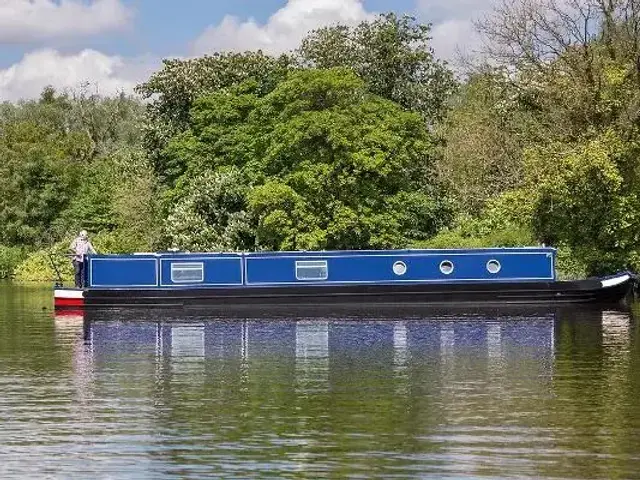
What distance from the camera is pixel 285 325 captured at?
2803cm

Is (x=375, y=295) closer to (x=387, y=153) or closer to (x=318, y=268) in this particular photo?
(x=318, y=268)

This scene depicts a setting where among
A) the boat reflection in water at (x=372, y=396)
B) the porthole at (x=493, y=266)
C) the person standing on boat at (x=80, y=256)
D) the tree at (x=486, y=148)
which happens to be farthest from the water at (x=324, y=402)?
the tree at (x=486, y=148)

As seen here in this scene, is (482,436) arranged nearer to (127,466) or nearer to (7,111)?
(127,466)

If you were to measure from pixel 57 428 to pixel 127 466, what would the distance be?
241cm

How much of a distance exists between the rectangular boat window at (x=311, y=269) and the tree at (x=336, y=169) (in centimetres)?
916

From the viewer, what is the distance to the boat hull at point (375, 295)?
3203cm

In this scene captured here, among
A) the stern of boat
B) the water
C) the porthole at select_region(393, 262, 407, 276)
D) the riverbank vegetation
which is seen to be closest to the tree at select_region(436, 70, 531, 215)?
the riverbank vegetation

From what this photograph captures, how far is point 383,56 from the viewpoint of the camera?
175ft

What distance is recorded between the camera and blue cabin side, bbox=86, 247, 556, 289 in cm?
3288

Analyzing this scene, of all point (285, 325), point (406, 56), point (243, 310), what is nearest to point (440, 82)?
point (406, 56)

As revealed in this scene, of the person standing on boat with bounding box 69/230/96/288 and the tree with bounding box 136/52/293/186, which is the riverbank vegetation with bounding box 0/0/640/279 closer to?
the tree with bounding box 136/52/293/186

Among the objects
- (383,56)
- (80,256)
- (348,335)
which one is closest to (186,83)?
(383,56)

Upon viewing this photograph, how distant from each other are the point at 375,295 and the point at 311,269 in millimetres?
1981

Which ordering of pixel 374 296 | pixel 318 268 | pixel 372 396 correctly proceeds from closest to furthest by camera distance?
pixel 372 396 → pixel 374 296 → pixel 318 268
